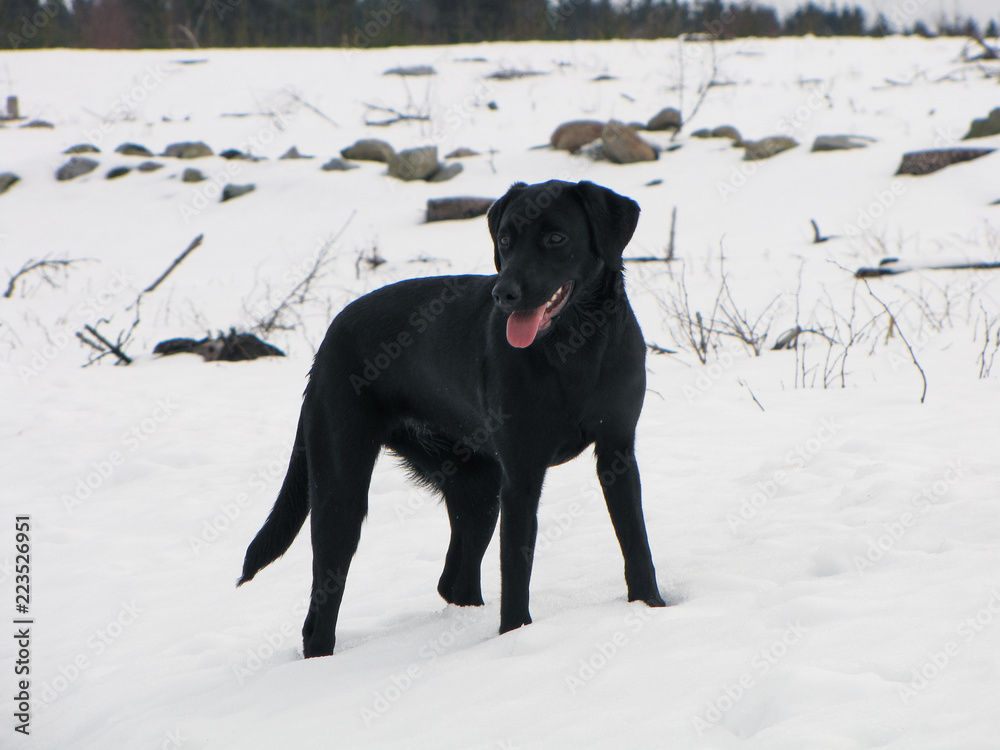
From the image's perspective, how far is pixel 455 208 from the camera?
1365 cm

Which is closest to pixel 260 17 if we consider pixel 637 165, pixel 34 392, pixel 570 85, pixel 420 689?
pixel 570 85

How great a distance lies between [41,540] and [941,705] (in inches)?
165

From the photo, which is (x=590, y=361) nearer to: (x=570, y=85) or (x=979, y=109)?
(x=979, y=109)

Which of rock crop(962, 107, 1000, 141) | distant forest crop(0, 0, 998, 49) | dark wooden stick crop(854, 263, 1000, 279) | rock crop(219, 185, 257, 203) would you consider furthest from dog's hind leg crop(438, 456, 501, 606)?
distant forest crop(0, 0, 998, 49)

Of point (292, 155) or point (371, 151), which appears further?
point (292, 155)

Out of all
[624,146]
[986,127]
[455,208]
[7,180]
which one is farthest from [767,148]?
[7,180]

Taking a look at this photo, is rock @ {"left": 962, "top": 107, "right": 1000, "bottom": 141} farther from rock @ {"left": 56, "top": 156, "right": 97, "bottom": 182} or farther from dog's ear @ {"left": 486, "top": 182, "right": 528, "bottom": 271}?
rock @ {"left": 56, "top": 156, "right": 97, "bottom": 182}

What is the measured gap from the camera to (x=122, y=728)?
2.60m

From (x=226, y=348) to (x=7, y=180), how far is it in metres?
11.8

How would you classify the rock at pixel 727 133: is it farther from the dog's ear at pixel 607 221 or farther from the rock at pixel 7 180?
the dog's ear at pixel 607 221

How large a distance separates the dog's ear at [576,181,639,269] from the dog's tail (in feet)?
4.14

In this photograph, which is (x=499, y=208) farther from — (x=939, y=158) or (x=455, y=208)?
(x=939, y=158)

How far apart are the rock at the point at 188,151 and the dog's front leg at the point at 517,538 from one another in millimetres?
17073

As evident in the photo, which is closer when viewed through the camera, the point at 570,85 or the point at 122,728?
the point at 122,728
